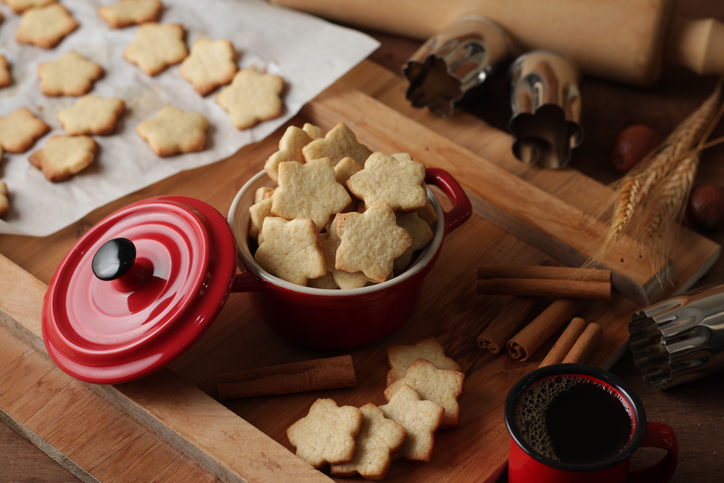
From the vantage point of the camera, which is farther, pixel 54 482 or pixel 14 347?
pixel 14 347

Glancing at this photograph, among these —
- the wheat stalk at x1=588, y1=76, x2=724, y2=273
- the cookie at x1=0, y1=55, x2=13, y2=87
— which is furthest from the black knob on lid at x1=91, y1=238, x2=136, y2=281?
the cookie at x1=0, y1=55, x2=13, y2=87

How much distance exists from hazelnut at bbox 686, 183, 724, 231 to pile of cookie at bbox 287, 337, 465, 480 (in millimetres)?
637

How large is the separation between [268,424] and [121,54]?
3.60 feet

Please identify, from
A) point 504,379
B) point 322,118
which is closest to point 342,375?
point 504,379

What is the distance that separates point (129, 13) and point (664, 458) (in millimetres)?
1587

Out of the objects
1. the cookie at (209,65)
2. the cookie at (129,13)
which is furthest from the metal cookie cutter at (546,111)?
the cookie at (129,13)

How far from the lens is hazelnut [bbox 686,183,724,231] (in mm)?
1313

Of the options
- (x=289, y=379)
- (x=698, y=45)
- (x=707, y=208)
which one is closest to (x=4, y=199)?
(x=289, y=379)

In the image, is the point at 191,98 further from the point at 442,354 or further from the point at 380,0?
the point at 442,354

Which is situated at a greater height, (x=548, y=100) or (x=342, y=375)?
(x=548, y=100)

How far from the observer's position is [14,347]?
1.14m

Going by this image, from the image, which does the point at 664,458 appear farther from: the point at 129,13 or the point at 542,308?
the point at 129,13

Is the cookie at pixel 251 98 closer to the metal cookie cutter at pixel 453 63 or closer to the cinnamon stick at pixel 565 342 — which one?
the metal cookie cutter at pixel 453 63

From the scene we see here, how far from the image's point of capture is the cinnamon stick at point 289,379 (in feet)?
3.46
